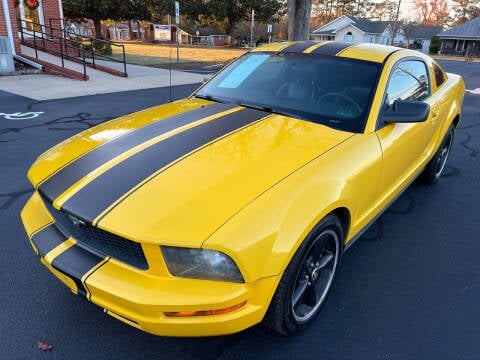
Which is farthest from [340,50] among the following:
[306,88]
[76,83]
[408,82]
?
[76,83]

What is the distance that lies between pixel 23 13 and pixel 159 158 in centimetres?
1688

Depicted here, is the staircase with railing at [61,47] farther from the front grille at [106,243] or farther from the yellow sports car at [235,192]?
the front grille at [106,243]

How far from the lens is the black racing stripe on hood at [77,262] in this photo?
1841mm

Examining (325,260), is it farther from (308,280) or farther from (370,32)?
(370,32)

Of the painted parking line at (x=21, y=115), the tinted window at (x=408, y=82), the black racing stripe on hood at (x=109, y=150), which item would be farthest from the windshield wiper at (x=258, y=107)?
the painted parking line at (x=21, y=115)

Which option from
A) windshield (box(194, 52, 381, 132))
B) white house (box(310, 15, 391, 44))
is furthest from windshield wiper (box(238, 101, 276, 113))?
white house (box(310, 15, 391, 44))

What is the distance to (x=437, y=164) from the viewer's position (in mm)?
4410

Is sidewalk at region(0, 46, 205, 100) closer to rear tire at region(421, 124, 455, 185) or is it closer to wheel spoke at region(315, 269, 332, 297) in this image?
rear tire at region(421, 124, 455, 185)

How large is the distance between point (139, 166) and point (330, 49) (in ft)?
6.57

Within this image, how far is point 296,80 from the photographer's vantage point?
3.11 meters

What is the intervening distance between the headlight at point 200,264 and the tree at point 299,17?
47.0ft

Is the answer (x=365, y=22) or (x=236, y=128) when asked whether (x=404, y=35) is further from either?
(x=236, y=128)

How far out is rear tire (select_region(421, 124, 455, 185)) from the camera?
13.9 feet

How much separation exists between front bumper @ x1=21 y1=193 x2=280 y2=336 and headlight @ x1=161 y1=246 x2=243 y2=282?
26mm
